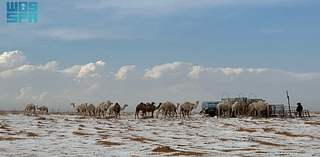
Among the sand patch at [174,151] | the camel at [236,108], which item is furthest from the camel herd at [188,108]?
the sand patch at [174,151]

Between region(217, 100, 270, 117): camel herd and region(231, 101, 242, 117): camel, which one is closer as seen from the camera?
region(217, 100, 270, 117): camel herd

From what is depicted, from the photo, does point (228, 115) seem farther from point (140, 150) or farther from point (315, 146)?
point (140, 150)

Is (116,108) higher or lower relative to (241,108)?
higher

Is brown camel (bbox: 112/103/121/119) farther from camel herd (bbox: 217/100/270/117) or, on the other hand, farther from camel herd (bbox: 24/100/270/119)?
camel herd (bbox: 217/100/270/117)

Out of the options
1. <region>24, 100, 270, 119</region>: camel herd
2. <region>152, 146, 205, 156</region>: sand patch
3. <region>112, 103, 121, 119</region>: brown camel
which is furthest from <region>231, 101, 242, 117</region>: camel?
<region>152, 146, 205, 156</region>: sand patch

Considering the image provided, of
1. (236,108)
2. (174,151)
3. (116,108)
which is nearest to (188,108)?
(236,108)

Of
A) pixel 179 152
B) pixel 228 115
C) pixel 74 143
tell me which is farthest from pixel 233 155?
pixel 228 115

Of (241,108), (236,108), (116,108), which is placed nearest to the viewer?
(116,108)

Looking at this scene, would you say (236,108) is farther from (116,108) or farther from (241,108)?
(116,108)

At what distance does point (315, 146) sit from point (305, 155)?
214cm

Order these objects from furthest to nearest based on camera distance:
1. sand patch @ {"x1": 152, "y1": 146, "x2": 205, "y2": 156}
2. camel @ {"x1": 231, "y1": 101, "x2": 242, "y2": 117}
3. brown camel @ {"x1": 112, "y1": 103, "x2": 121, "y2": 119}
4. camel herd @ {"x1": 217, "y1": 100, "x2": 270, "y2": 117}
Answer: camel @ {"x1": 231, "y1": 101, "x2": 242, "y2": 117}
camel herd @ {"x1": 217, "y1": 100, "x2": 270, "y2": 117}
brown camel @ {"x1": 112, "y1": 103, "x2": 121, "y2": 119}
sand patch @ {"x1": 152, "y1": 146, "x2": 205, "y2": 156}

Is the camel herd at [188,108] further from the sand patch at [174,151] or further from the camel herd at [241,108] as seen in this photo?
the sand patch at [174,151]

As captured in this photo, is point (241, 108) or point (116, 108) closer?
point (116, 108)

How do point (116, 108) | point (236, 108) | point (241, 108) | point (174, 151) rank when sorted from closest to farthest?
point (174, 151)
point (116, 108)
point (236, 108)
point (241, 108)
